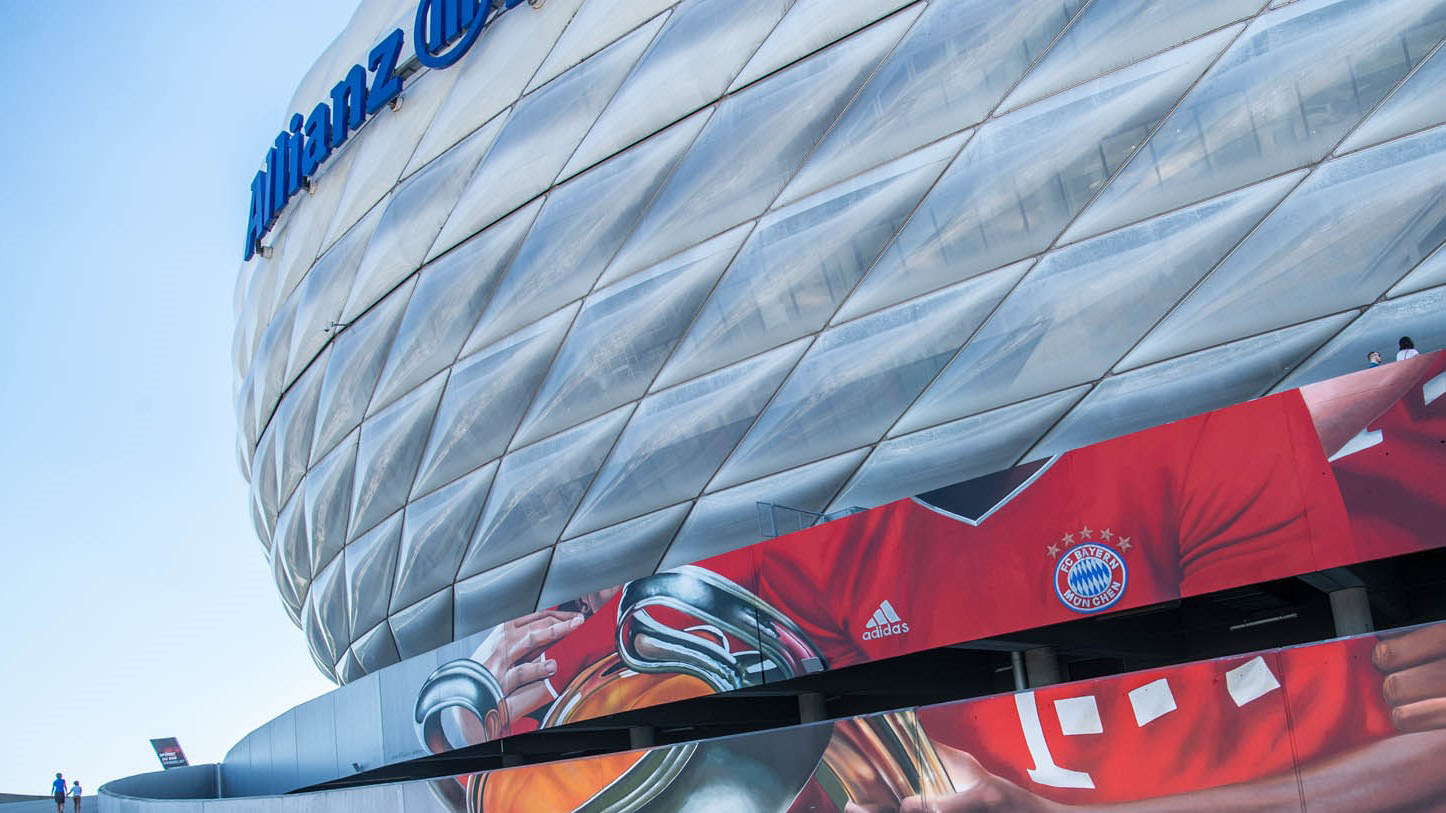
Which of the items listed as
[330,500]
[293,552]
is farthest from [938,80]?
[293,552]

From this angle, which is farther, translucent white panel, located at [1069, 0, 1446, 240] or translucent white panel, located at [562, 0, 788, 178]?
translucent white panel, located at [562, 0, 788, 178]

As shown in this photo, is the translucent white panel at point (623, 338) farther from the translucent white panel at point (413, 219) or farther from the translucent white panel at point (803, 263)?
the translucent white panel at point (413, 219)

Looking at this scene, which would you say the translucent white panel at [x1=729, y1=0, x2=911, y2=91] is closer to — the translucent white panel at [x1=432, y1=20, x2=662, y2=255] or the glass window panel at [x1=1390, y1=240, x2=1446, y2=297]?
the translucent white panel at [x1=432, y1=20, x2=662, y2=255]

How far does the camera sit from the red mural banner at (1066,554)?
934 cm

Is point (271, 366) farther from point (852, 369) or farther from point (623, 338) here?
point (852, 369)

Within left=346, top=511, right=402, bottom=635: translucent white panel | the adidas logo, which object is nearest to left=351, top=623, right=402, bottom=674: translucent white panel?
left=346, top=511, right=402, bottom=635: translucent white panel

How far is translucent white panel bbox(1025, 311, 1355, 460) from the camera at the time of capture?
41.2 ft

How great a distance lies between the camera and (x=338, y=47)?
25203mm

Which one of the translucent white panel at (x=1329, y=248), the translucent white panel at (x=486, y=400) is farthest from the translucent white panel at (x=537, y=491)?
the translucent white panel at (x=1329, y=248)

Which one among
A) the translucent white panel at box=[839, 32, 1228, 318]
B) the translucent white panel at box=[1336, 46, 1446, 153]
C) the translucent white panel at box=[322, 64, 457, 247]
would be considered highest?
the translucent white panel at box=[322, 64, 457, 247]

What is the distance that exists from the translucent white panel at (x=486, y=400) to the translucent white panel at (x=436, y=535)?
22 cm

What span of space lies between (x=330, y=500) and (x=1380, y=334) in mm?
16411

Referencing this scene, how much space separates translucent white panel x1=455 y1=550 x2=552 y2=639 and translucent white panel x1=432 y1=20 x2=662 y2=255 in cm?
483

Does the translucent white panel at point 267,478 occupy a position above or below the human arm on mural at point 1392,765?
above
